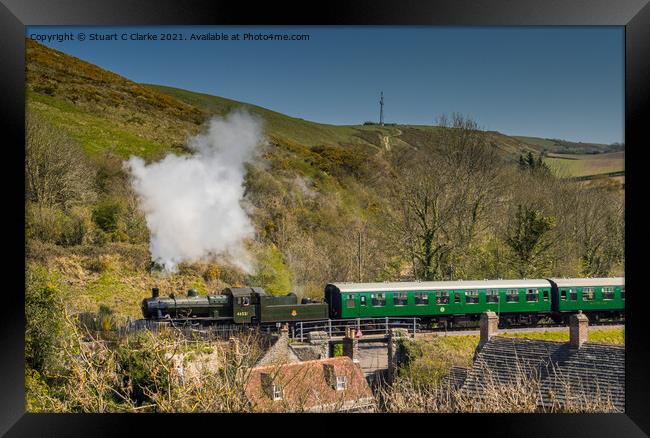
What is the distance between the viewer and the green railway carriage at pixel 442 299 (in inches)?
430

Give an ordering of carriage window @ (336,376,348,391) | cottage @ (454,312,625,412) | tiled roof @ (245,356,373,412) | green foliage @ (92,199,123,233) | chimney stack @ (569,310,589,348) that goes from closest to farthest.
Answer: tiled roof @ (245,356,373,412), carriage window @ (336,376,348,391), cottage @ (454,312,625,412), chimney stack @ (569,310,589,348), green foliage @ (92,199,123,233)

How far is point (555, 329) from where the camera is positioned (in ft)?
39.5

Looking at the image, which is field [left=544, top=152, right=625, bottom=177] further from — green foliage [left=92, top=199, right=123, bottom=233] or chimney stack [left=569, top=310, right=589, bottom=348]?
green foliage [left=92, top=199, right=123, bottom=233]

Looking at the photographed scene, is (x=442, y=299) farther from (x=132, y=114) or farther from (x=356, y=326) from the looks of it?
(x=132, y=114)

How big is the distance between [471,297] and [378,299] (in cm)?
186

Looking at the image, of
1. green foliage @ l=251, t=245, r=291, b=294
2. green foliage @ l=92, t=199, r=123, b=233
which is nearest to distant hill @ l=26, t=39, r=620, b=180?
green foliage @ l=92, t=199, r=123, b=233

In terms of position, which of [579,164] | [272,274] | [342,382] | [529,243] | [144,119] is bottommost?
[342,382]

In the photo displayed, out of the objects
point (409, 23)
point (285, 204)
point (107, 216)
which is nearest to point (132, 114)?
point (285, 204)

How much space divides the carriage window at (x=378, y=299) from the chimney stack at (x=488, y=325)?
177 centimetres

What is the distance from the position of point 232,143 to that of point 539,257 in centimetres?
990

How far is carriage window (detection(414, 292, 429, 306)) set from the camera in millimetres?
11078

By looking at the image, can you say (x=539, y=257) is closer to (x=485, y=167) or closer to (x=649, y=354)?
(x=485, y=167)

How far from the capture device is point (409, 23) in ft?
13.7

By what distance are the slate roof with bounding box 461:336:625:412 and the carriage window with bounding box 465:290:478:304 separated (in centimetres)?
128
